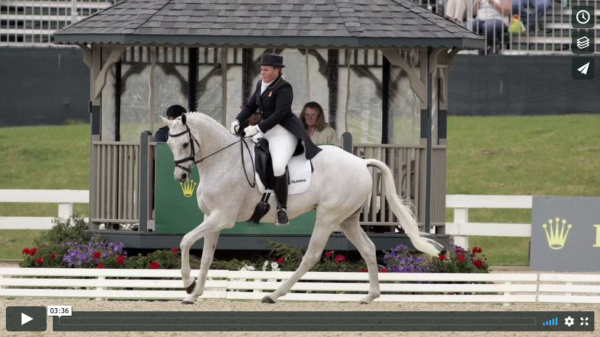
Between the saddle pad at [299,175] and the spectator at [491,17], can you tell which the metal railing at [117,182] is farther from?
the spectator at [491,17]

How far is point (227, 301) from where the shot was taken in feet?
45.3

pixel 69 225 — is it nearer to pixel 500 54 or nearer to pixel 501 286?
pixel 501 286

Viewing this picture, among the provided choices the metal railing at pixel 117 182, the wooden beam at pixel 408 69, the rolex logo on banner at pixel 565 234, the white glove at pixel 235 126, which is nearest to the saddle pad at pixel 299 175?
the white glove at pixel 235 126

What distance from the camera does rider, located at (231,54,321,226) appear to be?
12.0 metres

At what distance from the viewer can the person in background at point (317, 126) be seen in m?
15.7

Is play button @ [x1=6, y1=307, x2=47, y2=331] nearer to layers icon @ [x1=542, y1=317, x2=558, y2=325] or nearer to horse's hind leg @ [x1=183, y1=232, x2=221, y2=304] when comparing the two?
horse's hind leg @ [x1=183, y1=232, x2=221, y2=304]

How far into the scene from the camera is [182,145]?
1152cm

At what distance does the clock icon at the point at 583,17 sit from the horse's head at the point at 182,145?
13.2 m

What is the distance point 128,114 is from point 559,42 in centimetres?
1170

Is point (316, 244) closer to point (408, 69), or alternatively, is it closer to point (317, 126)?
point (317, 126)

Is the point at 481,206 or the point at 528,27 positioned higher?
the point at 528,27

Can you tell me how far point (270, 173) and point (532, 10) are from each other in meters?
14.0

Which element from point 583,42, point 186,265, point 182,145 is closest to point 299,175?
point 182,145

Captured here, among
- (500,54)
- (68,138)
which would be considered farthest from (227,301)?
(68,138)
